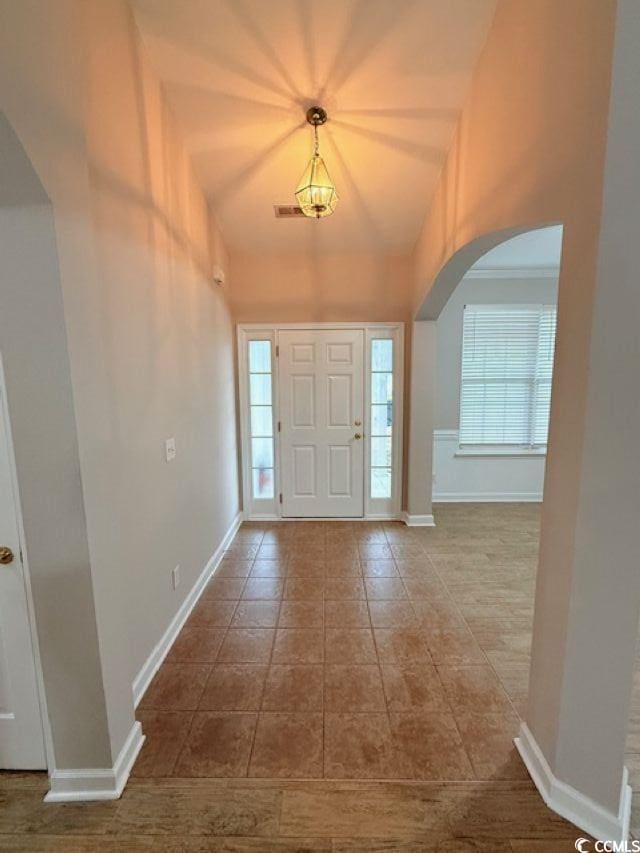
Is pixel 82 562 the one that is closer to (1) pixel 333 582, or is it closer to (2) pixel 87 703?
(2) pixel 87 703

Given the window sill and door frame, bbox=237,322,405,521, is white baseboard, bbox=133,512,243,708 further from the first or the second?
the window sill

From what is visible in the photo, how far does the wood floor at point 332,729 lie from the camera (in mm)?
1279

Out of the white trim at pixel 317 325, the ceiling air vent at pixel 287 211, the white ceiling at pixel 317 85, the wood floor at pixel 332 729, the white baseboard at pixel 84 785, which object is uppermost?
the white ceiling at pixel 317 85

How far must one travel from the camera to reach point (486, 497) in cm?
460

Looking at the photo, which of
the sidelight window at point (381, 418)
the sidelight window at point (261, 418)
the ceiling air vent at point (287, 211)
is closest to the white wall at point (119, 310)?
the ceiling air vent at point (287, 211)

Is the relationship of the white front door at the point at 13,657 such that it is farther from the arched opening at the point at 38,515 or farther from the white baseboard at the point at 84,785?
the white baseboard at the point at 84,785

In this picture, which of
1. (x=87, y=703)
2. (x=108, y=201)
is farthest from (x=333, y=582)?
(x=108, y=201)

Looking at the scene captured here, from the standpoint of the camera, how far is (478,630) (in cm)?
229

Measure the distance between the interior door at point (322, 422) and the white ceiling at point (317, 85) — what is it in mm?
1263

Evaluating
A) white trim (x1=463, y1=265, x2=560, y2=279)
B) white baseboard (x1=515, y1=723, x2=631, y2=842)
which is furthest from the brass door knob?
white trim (x1=463, y1=265, x2=560, y2=279)

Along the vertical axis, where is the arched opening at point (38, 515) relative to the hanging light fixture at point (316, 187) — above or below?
below

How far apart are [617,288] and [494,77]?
4.80 feet

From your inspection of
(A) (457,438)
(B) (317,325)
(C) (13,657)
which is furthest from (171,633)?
(A) (457,438)

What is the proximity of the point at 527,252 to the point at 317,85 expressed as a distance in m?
2.68
